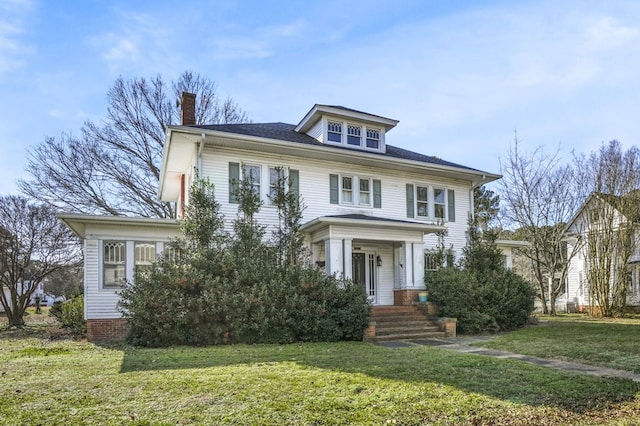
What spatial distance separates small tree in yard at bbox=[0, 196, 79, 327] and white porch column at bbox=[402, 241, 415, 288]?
15.4 m

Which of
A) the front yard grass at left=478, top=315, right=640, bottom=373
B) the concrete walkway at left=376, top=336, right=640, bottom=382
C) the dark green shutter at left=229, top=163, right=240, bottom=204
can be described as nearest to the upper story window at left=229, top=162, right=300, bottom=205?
the dark green shutter at left=229, top=163, right=240, bottom=204

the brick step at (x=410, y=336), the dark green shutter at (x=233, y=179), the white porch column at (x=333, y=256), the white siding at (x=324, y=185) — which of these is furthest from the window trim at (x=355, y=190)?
the brick step at (x=410, y=336)

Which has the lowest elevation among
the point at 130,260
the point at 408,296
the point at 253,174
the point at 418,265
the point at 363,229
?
the point at 408,296

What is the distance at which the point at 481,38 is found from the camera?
36.0ft

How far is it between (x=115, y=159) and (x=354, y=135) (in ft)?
43.1

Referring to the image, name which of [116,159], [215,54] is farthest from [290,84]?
[116,159]

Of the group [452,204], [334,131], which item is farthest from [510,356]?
[334,131]

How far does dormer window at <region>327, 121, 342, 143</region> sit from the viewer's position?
16.2m

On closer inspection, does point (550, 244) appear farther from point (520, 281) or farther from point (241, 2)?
point (241, 2)

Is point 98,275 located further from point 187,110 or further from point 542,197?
point 542,197

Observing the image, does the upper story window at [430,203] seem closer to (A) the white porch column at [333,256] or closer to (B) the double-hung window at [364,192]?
(B) the double-hung window at [364,192]

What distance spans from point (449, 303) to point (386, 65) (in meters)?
6.99

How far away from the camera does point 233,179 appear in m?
13.8

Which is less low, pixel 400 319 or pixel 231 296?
pixel 231 296
